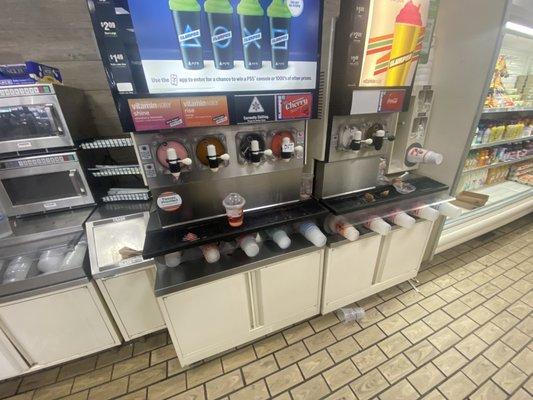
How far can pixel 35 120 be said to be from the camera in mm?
999

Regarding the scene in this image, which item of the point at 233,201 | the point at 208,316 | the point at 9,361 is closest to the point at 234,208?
the point at 233,201

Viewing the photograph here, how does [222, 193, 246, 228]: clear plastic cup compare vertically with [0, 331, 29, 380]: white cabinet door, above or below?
above

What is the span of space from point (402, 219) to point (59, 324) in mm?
1776


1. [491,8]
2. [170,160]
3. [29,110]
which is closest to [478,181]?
[491,8]

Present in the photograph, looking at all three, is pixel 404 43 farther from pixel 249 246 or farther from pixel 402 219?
pixel 249 246

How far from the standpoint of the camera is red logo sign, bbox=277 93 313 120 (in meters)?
0.82

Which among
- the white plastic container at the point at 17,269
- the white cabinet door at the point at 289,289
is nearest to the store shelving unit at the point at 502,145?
the white cabinet door at the point at 289,289

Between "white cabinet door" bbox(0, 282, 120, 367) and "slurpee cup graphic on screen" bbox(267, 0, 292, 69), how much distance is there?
1.23 metres

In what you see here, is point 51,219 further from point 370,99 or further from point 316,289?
point 370,99

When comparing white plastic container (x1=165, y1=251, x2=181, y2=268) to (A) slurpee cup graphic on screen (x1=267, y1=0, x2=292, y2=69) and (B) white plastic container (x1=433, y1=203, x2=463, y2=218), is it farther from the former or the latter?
(B) white plastic container (x1=433, y1=203, x2=463, y2=218)

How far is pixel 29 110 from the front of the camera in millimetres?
974

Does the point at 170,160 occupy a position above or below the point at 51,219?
above

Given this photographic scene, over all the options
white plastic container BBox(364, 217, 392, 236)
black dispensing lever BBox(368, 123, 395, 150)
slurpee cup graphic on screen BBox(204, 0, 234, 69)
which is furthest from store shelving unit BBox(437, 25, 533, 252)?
slurpee cup graphic on screen BBox(204, 0, 234, 69)

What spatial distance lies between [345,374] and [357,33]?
1547mm
